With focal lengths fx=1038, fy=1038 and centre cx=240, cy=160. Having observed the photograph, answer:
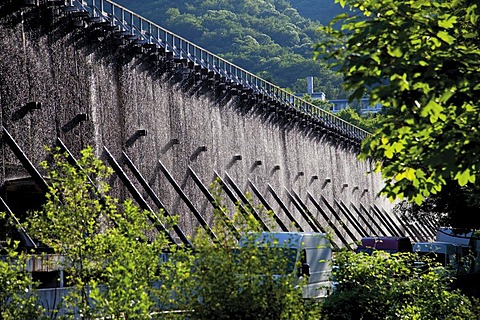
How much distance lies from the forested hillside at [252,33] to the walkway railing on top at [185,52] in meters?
71.6

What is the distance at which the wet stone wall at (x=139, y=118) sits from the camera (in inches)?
1056

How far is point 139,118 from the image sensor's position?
112 ft

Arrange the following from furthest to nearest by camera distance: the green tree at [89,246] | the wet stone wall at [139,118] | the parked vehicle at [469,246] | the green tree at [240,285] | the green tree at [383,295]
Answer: the parked vehicle at [469,246] → the wet stone wall at [139,118] → the green tree at [383,295] → the green tree at [240,285] → the green tree at [89,246]

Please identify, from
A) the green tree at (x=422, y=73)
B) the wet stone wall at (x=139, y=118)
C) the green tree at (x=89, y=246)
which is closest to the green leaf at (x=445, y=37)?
the green tree at (x=422, y=73)

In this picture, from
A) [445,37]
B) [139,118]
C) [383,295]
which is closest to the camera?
[445,37]

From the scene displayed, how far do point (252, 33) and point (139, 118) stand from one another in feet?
431

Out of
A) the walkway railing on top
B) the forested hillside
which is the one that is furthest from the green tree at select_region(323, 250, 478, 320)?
the forested hillside

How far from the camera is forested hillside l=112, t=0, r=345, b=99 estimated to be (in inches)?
5794

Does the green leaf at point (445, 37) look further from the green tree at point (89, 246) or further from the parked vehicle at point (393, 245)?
the parked vehicle at point (393, 245)

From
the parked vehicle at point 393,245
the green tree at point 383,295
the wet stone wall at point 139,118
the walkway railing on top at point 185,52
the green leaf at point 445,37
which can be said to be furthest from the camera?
the parked vehicle at point 393,245

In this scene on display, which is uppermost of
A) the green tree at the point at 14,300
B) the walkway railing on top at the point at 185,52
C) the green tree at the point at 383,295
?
the walkway railing on top at the point at 185,52

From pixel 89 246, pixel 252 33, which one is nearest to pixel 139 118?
pixel 89 246

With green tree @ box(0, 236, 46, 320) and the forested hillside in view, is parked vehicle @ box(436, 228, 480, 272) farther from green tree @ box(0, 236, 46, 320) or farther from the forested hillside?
the forested hillside

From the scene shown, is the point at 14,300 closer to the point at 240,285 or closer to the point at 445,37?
the point at 240,285
